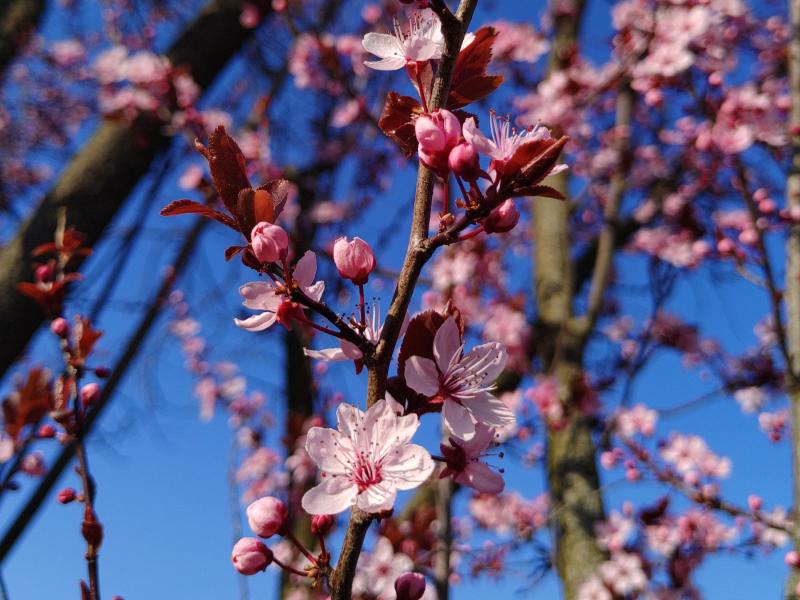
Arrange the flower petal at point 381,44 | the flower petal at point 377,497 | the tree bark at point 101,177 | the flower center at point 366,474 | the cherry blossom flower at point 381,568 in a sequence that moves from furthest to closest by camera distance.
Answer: the tree bark at point 101,177 < the cherry blossom flower at point 381,568 < the flower petal at point 381,44 < the flower center at point 366,474 < the flower petal at point 377,497

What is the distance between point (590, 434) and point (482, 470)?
2.71 meters

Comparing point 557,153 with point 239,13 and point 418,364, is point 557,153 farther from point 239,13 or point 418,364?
point 239,13

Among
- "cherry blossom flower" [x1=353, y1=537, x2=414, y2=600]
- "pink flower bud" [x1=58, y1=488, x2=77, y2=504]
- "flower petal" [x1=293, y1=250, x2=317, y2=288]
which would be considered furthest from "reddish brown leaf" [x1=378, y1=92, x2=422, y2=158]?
"cherry blossom flower" [x1=353, y1=537, x2=414, y2=600]

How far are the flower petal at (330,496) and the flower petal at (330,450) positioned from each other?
15 mm

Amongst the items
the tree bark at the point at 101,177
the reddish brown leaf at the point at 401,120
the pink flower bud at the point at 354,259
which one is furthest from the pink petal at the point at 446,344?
the tree bark at the point at 101,177

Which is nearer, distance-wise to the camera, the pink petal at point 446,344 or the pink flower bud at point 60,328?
the pink petal at point 446,344

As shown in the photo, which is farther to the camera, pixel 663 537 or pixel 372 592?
pixel 663 537

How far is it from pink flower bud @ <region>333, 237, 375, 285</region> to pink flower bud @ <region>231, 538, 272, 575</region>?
0.33 m

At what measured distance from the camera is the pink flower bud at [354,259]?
27.8 inches

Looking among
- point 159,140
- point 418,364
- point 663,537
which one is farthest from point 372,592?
point 159,140

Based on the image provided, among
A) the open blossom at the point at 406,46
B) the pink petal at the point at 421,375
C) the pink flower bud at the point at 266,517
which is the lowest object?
the pink flower bud at the point at 266,517

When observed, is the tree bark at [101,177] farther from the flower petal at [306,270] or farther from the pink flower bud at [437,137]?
the pink flower bud at [437,137]

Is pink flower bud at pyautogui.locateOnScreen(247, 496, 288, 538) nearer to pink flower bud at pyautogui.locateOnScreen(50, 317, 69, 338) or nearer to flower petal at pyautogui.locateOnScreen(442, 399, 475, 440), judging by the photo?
flower petal at pyautogui.locateOnScreen(442, 399, 475, 440)

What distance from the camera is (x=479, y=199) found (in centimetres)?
69
